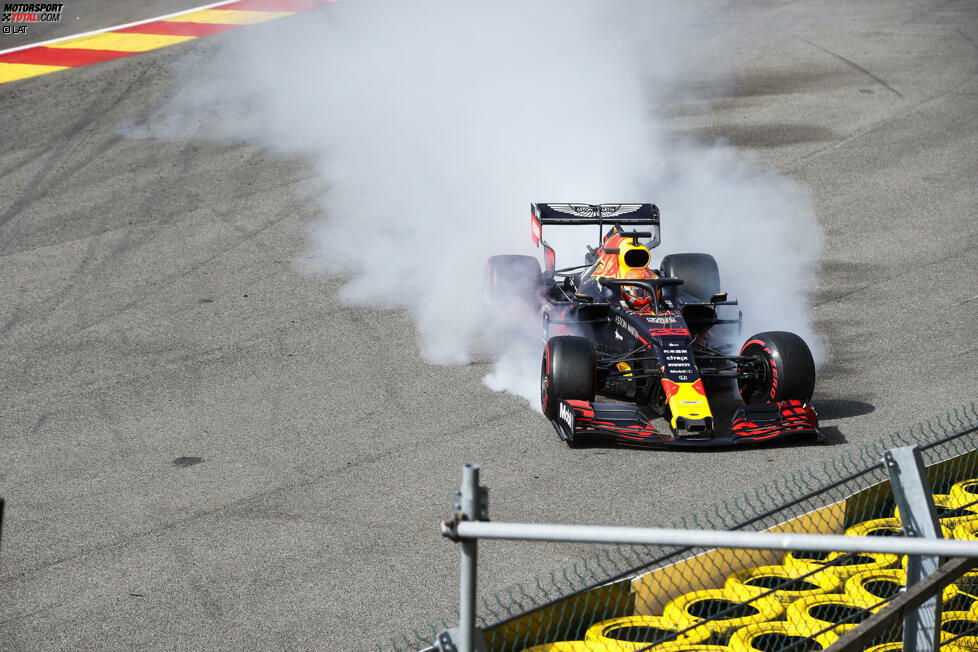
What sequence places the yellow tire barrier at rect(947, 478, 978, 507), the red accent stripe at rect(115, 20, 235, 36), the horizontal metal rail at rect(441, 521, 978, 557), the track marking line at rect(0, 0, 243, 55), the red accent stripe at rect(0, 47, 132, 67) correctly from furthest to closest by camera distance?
the red accent stripe at rect(115, 20, 235, 36), the track marking line at rect(0, 0, 243, 55), the red accent stripe at rect(0, 47, 132, 67), the yellow tire barrier at rect(947, 478, 978, 507), the horizontal metal rail at rect(441, 521, 978, 557)

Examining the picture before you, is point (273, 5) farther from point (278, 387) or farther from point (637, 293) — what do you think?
point (637, 293)

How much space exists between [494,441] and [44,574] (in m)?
3.21

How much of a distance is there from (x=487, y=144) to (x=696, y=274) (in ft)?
22.0

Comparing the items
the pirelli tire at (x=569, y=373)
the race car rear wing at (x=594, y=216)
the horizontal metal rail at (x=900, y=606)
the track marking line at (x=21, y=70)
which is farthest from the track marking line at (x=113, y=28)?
the horizontal metal rail at (x=900, y=606)

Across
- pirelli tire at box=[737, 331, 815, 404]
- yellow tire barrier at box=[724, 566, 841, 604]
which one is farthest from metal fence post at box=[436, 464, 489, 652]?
pirelli tire at box=[737, 331, 815, 404]

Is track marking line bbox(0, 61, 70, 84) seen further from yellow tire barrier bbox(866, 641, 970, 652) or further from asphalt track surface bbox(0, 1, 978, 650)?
yellow tire barrier bbox(866, 641, 970, 652)

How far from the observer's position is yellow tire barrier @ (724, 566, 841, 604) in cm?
503

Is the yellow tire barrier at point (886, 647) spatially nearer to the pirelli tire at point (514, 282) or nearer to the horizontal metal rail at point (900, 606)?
the horizontal metal rail at point (900, 606)

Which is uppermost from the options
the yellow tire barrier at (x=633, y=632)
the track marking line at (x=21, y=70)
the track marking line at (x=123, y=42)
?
the yellow tire barrier at (x=633, y=632)

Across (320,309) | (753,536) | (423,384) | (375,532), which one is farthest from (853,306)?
(753,536)

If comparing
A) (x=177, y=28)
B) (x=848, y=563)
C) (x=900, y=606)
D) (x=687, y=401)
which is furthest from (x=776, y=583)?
(x=177, y=28)

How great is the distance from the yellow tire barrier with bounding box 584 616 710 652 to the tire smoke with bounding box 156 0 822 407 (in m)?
4.18

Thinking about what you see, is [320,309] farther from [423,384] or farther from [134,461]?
[134,461]

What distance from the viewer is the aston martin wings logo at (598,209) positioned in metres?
10.2
